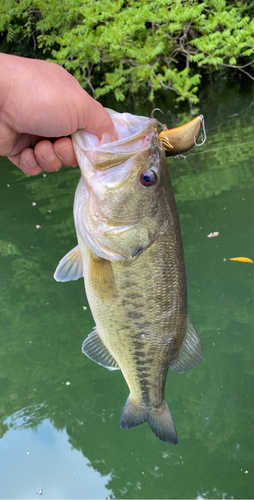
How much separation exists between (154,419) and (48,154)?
4.58 feet

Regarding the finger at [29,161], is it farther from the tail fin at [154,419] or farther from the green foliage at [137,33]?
the green foliage at [137,33]

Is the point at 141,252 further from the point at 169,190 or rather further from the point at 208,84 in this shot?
the point at 208,84

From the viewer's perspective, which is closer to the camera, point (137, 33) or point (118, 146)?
point (118, 146)

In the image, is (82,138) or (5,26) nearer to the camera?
(82,138)

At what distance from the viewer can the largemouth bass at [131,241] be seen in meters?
1.62

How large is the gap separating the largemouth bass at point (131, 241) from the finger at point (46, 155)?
0.17 meters

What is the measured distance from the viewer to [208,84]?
17.1 m

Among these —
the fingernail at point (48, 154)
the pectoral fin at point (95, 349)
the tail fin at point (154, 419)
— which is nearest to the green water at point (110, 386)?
the tail fin at point (154, 419)

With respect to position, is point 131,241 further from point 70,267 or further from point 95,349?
point 95,349

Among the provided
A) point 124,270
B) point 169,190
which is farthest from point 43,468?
point 169,190

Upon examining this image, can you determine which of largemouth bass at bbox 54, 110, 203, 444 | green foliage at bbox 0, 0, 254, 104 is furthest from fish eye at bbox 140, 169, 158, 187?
green foliage at bbox 0, 0, 254, 104

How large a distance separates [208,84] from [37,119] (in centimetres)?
1710

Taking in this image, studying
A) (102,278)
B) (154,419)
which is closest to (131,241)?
(102,278)

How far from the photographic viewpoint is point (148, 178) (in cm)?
165
